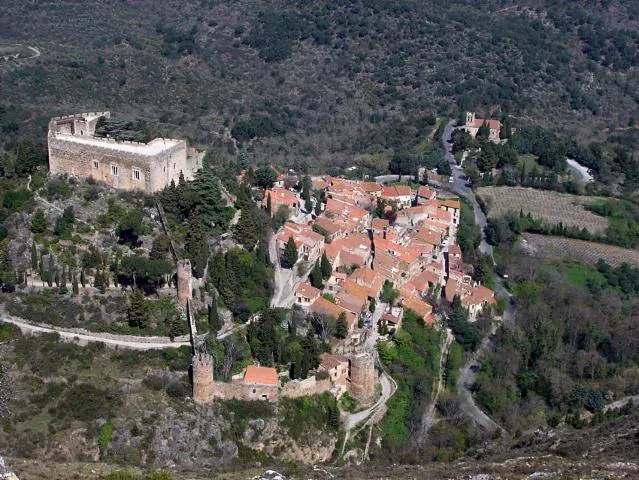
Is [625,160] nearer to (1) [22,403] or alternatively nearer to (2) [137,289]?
(2) [137,289]

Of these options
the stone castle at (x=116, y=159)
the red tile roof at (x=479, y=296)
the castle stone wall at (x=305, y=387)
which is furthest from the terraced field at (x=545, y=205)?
the castle stone wall at (x=305, y=387)

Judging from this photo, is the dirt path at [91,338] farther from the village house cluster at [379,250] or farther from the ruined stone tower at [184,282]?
the village house cluster at [379,250]

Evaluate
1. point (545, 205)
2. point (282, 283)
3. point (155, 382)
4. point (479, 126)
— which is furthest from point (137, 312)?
point (479, 126)

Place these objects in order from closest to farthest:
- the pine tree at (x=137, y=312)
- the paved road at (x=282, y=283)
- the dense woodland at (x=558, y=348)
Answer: the pine tree at (x=137, y=312), the dense woodland at (x=558, y=348), the paved road at (x=282, y=283)

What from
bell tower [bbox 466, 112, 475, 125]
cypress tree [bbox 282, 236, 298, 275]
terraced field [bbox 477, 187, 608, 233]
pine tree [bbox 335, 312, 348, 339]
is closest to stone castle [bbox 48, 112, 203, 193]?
cypress tree [bbox 282, 236, 298, 275]

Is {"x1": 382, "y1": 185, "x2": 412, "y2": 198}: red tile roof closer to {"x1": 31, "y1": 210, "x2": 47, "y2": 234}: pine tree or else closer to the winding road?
the winding road

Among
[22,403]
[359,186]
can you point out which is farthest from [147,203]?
[359,186]
